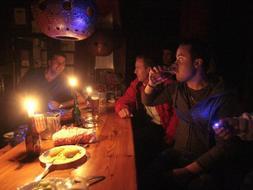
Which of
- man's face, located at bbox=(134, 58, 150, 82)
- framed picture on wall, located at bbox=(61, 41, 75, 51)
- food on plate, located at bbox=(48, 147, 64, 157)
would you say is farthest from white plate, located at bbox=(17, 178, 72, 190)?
framed picture on wall, located at bbox=(61, 41, 75, 51)

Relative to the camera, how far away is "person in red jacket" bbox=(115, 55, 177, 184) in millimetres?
3330

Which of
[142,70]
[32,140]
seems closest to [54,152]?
[32,140]

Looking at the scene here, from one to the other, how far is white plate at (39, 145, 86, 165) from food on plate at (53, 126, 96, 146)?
0.61ft

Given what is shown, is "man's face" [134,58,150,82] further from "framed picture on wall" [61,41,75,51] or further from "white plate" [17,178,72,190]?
"white plate" [17,178,72,190]

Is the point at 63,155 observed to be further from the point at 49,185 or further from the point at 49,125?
the point at 49,125

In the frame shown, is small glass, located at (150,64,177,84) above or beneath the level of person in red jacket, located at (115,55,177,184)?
above

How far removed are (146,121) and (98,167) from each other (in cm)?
253

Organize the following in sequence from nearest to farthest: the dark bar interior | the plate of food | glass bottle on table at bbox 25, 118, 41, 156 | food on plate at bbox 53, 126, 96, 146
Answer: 1. the plate of food
2. glass bottle on table at bbox 25, 118, 41, 156
3. food on plate at bbox 53, 126, 96, 146
4. the dark bar interior

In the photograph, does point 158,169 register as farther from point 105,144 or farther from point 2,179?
point 2,179

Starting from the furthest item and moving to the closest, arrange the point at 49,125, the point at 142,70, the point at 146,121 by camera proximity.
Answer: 1. the point at 146,121
2. the point at 142,70
3. the point at 49,125

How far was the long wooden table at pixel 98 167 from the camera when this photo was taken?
4.79ft

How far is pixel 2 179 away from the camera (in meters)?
1.53

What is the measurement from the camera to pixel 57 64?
4305 mm

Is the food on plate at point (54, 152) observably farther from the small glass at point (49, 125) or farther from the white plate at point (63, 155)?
the small glass at point (49, 125)
